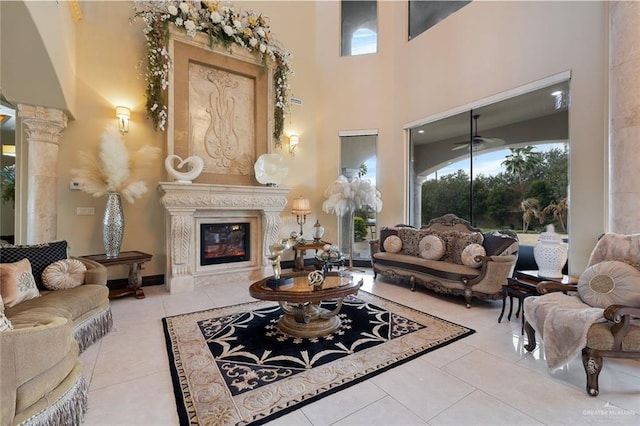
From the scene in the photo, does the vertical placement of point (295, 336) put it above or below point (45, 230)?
below

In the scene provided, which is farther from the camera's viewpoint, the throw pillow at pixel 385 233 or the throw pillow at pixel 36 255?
the throw pillow at pixel 385 233

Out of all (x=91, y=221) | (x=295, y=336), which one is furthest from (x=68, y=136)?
(x=295, y=336)

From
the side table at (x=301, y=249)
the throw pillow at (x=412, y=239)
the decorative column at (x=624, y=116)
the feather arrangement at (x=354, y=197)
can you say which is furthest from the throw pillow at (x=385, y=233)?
the decorative column at (x=624, y=116)

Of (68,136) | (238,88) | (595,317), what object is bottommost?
(595,317)

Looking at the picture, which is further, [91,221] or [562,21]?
[91,221]

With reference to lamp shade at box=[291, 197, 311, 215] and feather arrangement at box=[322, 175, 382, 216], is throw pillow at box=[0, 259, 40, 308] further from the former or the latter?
feather arrangement at box=[322, 175, 382, 216]

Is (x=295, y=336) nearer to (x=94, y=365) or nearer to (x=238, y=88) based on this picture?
(x=94, y=365)

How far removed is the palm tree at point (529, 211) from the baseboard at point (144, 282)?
5.68 meters

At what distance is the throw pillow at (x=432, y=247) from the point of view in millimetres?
4051

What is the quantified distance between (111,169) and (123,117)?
95 centimetres

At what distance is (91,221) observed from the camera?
159 inches

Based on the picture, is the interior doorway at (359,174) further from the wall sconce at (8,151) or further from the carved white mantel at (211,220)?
the wall sconce at (8,151)

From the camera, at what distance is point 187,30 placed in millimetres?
4223

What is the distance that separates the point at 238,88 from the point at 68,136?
8.59 ft
